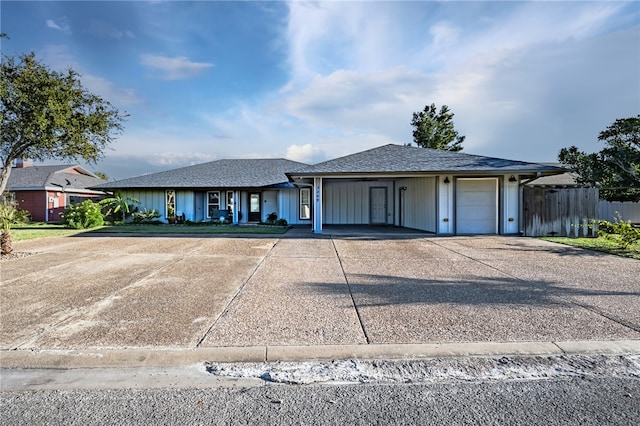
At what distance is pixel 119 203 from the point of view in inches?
832

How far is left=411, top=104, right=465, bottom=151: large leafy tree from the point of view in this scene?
36.2m

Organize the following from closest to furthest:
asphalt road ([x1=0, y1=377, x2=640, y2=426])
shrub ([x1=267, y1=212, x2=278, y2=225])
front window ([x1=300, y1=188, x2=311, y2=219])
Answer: asphalt road ([x1=0, y1=377, x2=640, y2=426]), shrub ([x1=267, y1=212, x2=278, y2=225]), front window ([x1=300, y1=188, x2=311, y2=219])

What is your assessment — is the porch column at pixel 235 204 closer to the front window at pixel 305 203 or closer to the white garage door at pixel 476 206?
the front window at pixel 305 203

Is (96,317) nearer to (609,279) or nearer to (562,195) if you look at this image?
(609,279)

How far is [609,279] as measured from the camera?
6457mm

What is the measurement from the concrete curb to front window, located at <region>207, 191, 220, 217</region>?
1898 centimetres

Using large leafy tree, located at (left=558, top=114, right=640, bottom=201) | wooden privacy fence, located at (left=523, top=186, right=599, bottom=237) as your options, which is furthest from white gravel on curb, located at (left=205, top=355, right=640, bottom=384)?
large leafy tree, located at (left=558, top=114, right=640, bottom=201)

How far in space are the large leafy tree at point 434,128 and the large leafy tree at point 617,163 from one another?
1839 cm

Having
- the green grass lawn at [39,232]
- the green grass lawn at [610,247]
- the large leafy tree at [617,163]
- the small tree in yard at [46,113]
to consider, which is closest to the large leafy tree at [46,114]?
the small tree in yard at [46,113]

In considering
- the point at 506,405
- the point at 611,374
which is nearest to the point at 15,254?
the point at 506,405

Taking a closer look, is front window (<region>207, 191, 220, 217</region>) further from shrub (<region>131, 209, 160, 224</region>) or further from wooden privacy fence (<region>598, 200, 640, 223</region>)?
wooden privacy fence (<region>598, 200, 640, 223</region>)

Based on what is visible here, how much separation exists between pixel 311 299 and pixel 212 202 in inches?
720

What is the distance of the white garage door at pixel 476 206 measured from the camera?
1489cm

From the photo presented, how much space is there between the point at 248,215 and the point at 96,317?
17.8m
